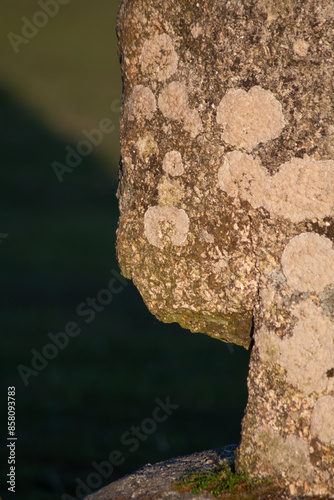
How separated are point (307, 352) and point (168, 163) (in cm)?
67

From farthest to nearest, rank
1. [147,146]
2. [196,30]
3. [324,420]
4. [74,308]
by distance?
[74,308]
[147,146]
[196,30]
[324,420]

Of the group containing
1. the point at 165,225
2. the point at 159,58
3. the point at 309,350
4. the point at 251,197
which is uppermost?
the point at 159,58

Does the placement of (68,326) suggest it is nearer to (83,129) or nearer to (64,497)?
(64,497)

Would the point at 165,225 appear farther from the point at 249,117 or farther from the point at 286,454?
the point at 286,454

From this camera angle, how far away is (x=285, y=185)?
159 centimetres

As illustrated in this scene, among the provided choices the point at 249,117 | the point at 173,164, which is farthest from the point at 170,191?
the point at 249,117

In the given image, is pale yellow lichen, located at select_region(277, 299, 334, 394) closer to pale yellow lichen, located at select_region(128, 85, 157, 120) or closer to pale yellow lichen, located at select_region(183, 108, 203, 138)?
pale yellow lichen, located at select_region(183, 108, 203, 138)

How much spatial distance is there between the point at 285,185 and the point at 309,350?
0.44 metres

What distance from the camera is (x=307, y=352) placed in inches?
61.8

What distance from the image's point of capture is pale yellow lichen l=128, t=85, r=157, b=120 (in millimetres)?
1799

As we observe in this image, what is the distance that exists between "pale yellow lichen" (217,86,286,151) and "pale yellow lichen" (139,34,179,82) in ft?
0.70

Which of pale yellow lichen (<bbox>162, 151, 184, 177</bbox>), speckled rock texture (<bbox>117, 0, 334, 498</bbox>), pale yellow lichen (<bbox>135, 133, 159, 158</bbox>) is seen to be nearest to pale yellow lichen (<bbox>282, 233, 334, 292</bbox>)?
speckled rock texture (<bbox>117, 0, 334, 498</bbox>)

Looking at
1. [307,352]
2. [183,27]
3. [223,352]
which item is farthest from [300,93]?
[223,352]

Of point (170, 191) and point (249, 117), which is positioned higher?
point (249, 117)
